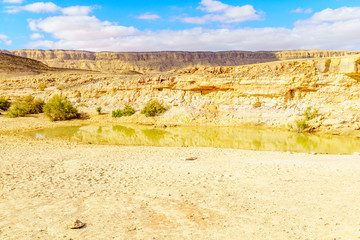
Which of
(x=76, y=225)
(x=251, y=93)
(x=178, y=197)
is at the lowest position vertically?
(x=178, y=197)

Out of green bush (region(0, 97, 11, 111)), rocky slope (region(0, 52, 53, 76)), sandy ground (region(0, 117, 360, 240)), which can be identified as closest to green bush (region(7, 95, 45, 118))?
green bush (region(0, 97, 11, 111))

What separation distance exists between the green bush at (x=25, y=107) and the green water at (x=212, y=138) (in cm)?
545

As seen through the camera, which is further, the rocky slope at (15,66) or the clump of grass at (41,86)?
the rocky slope at (15,66)

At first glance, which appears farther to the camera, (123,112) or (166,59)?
(166,59)

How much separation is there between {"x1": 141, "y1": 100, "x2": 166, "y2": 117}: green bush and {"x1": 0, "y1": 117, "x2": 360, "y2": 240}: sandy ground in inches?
379

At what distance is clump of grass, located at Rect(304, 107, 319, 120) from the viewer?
51.9 ft

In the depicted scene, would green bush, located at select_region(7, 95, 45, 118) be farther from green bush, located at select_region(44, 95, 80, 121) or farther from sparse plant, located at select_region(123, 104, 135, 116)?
sparse plant, located at select_region(123, 104, 135, 116)

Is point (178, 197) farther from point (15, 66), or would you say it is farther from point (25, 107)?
point (15, 66)

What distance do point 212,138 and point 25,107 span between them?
15163 millimetres

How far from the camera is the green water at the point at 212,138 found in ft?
41.8

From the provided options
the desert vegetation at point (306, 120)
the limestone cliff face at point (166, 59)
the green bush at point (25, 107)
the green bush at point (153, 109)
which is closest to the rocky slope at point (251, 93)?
the desert vegetation at point (306, 120)

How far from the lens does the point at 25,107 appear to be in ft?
69.9

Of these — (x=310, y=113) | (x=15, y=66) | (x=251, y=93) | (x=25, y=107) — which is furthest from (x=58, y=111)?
(x=15, y=66)

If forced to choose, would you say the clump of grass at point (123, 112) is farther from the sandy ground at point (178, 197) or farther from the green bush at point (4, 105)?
the sandy ground at point (178, 197)
